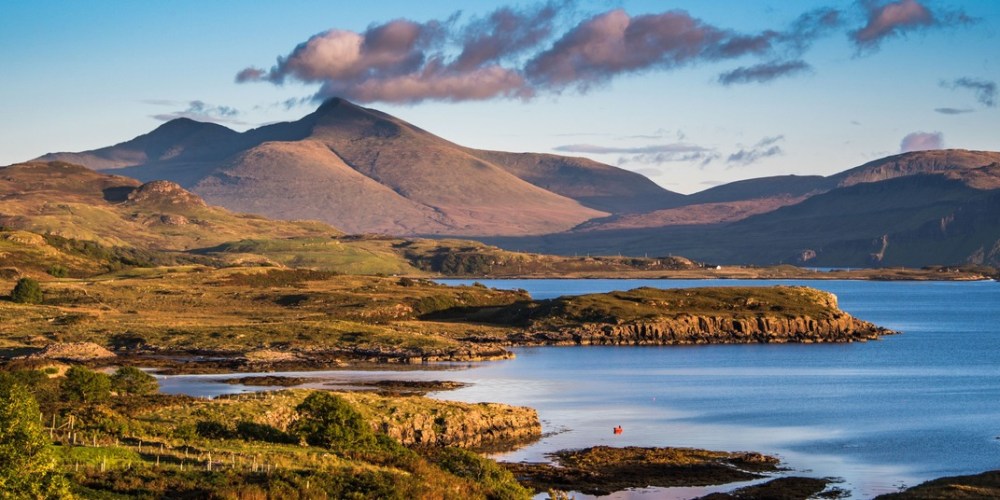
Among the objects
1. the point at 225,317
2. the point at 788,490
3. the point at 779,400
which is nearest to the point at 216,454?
the point at 788,490

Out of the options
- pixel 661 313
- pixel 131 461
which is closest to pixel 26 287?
pixel 661 313

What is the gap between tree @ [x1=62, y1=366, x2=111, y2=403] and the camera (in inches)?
3155

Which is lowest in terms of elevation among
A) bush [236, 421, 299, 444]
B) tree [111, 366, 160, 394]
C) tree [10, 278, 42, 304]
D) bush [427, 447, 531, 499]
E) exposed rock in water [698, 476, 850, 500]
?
exposed rock in water [698, 476, 850, 500]

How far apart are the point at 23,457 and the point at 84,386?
4092cm

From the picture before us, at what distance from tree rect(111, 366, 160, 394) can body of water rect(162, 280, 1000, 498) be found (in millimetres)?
5624

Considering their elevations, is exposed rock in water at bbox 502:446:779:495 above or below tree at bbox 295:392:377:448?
below

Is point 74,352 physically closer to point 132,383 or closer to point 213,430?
point 132,383

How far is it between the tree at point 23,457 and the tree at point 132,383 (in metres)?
44.5

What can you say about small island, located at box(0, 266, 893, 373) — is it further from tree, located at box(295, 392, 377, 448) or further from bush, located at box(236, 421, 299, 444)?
tree, located at box(295, 392, 377, 448)

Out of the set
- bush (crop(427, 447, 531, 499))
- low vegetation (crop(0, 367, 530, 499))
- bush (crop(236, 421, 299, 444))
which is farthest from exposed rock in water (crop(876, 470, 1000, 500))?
bush (crop(236, 421, 299, 444))

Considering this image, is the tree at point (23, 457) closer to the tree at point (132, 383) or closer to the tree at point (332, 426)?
the tree at point (332, 426)

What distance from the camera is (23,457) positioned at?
1626 inches

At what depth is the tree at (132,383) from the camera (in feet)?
291

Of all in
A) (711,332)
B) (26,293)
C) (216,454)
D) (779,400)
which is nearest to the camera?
(216,454)
